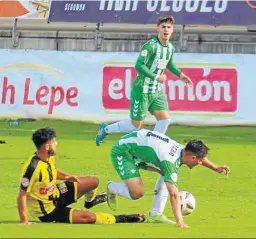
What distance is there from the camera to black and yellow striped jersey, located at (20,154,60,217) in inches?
421

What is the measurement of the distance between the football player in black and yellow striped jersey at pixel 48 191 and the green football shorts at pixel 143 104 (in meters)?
4.91

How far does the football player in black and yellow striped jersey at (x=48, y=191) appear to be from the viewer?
35.1ft

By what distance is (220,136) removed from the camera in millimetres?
22312

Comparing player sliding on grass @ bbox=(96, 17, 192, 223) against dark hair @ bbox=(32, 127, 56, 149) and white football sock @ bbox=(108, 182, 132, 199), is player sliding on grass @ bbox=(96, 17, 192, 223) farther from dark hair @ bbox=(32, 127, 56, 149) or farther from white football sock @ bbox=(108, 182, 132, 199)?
dark hair @ bbox=(32, 127, 56, 149)

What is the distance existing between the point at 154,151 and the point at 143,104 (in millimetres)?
5047

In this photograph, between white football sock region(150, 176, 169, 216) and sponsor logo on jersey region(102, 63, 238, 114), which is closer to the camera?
white football sock region(150, 176, 169, 216)

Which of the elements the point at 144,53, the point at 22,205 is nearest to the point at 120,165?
the point at 22,205

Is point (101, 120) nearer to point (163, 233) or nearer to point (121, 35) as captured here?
point (121, 35)

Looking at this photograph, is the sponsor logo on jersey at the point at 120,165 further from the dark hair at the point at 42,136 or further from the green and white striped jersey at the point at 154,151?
the dark hair at the point at 42,136

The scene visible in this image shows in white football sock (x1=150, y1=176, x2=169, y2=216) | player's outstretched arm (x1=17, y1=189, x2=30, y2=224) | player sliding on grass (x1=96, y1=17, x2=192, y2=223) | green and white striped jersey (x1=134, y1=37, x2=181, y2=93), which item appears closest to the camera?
player's outstretched arm (x1=17, y1=189, x2=30, y2=224)

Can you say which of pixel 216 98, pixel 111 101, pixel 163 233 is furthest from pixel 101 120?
pixel 163 233

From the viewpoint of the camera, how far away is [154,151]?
36.5 ft

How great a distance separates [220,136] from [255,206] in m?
9.60

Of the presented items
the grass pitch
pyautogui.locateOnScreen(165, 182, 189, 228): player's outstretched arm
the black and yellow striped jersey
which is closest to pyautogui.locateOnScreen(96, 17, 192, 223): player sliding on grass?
the grass pitch
